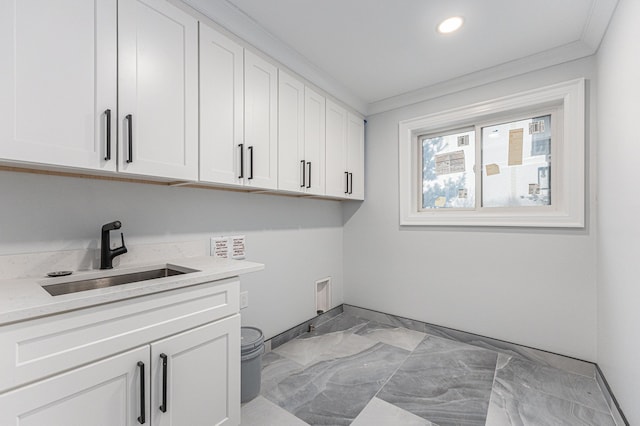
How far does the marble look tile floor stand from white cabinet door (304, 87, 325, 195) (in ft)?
4.37

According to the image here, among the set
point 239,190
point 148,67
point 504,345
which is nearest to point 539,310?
point 504,345

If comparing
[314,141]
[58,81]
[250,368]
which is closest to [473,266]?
[314,141]

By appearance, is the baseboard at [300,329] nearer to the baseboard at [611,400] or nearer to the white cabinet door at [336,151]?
the white cabinet door at [336,151]

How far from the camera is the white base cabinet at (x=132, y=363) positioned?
2.84 ft

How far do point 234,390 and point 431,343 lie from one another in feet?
5.77

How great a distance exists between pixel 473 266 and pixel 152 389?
2411mm

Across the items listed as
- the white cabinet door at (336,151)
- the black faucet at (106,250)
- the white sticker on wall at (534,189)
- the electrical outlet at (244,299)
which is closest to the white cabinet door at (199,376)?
the black faucet at (106,250)

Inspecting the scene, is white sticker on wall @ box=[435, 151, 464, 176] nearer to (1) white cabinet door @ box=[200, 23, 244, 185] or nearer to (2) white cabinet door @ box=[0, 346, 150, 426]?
(1) white cabinet door @ box=[200, 23, 244, 185]

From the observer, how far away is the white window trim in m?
2.02

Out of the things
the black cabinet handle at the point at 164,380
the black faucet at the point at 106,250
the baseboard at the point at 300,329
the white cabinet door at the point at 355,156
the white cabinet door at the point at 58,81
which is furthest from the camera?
the white cabinet door at the point at 355,156

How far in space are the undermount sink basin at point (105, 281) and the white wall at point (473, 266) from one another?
6.55 feet

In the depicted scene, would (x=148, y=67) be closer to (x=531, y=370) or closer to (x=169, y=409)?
(x=169, y=409)

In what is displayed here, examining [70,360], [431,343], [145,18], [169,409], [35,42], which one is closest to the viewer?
[70,360]

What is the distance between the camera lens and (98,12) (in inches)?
47.1
